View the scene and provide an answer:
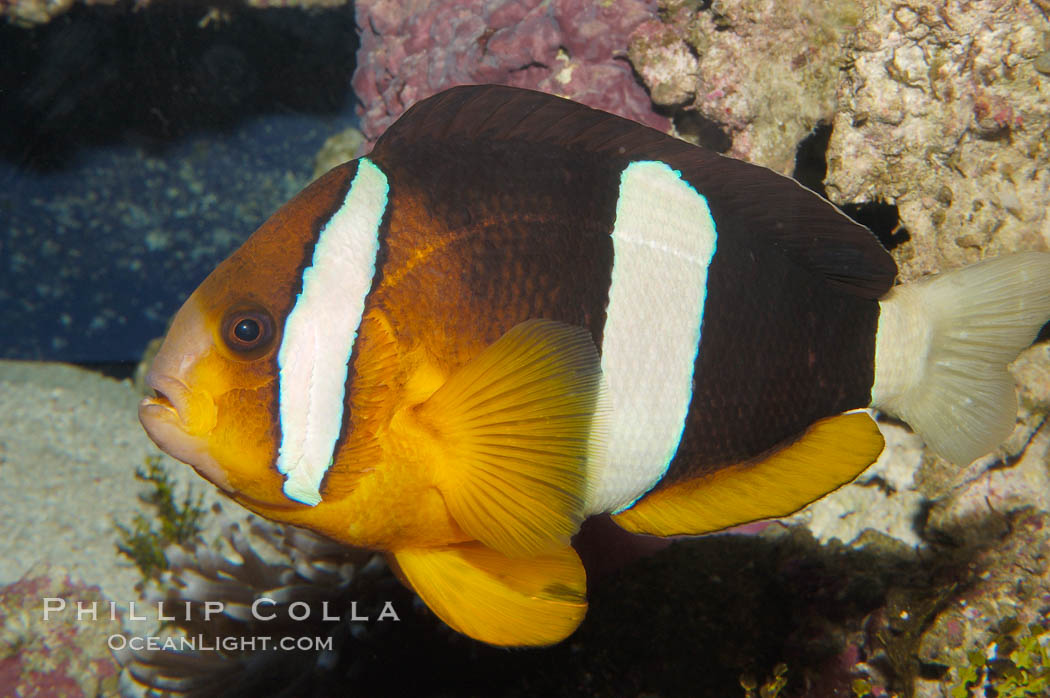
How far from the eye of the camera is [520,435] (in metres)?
1.04

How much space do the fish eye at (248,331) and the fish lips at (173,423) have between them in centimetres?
11

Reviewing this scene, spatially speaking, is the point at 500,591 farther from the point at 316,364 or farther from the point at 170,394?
the point at 170,394

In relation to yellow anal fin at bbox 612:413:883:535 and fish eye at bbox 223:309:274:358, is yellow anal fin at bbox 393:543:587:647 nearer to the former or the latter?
yellow anal fin at bbox 612:413:883:535

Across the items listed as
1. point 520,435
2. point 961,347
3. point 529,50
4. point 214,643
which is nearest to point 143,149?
point 529,50

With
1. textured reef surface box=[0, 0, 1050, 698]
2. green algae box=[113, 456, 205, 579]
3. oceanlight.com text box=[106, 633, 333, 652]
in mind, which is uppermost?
textured reef surface box=[0, 0, 1050, 698]

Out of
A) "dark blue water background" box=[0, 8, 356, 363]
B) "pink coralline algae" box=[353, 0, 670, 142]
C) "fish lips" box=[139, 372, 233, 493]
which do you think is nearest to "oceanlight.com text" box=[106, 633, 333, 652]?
"fish lips" box=[139, 372, 233, 493]

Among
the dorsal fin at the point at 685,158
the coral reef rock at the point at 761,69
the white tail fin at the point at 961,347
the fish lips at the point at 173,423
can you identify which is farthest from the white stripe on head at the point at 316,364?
the coral reef rock at the point at 761,69

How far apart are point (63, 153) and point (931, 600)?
15.7ft

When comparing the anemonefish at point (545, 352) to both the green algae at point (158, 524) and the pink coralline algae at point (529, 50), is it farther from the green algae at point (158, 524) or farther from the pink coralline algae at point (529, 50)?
the green algae at point (158, 524)

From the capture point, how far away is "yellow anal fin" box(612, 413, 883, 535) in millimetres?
1272

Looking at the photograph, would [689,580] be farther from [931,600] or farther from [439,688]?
[439,688]

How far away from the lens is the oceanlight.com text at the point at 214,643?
88.6 inches

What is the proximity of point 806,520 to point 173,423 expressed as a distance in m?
2.27

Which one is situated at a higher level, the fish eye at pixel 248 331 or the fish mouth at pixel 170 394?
the fish eye at pixel 248 331
